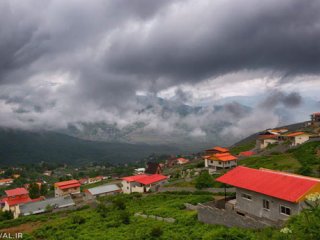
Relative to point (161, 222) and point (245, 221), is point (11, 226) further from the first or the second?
point (245, 221)

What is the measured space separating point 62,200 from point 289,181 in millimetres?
55149

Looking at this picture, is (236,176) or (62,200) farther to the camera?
(62,200)

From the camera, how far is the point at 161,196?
50844 millimetres

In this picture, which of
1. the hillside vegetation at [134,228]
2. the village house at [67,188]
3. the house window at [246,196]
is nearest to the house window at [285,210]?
the hillside vegetation at [134,228]

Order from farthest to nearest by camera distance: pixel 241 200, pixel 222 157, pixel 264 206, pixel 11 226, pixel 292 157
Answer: pixel 222 157
pixel 292 157
pixel 11 226
pixel 241 200
pixel 264 206

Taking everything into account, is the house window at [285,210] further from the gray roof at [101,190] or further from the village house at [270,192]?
the gray roof at [101,190]

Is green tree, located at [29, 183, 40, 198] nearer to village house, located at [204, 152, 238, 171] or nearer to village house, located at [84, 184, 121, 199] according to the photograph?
village house, located at [84, 184, 121, 199]

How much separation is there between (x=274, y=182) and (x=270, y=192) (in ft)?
5.01

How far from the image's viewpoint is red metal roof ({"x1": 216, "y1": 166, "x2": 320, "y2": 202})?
942 inches

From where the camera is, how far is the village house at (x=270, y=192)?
23703mm

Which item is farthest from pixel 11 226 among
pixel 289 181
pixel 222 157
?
pixel 222 157

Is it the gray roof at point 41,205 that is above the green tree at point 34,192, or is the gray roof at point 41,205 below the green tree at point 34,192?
above

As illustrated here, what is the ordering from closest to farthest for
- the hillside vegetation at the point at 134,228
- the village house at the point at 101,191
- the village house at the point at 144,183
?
the hillside vegetation at the point at 134,228
the village house at the point at 144,183
the village house at the point at 101,191

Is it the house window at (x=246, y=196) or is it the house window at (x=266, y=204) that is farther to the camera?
the house window at (x=246, y=196)
